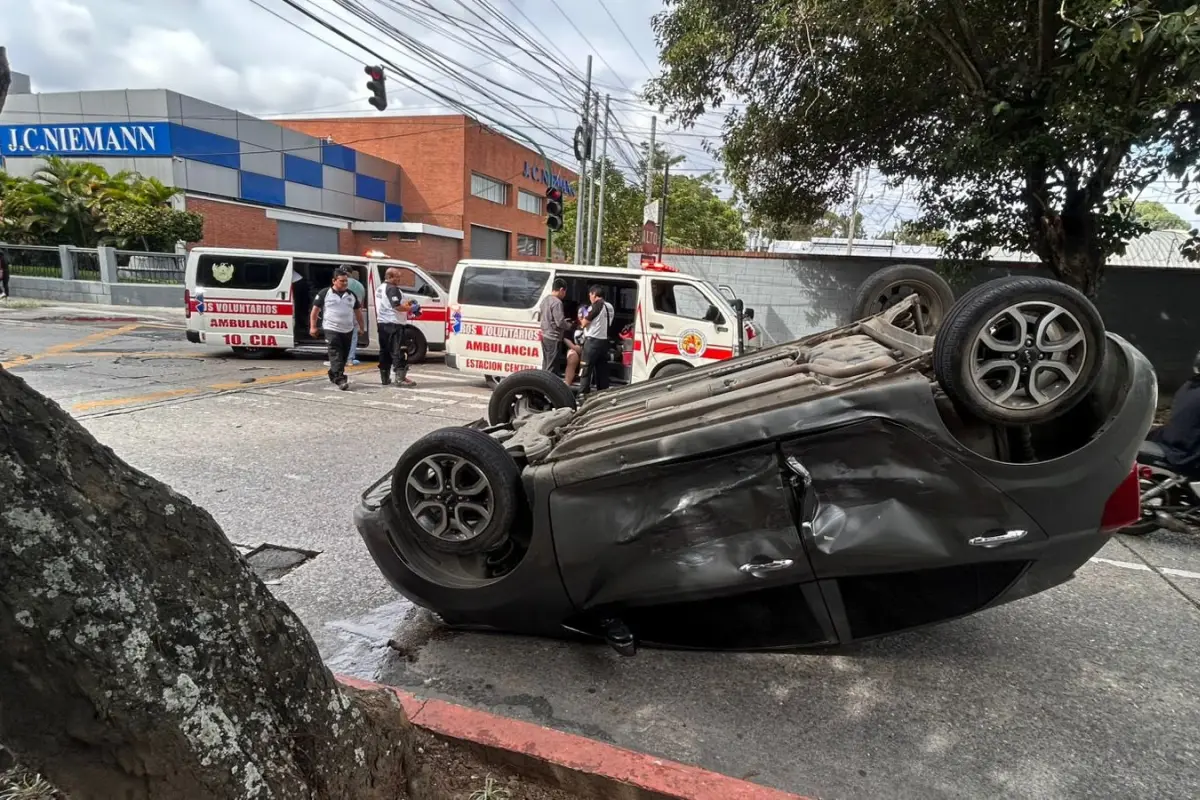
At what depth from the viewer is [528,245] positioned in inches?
1813

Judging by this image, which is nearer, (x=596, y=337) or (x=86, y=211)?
(x=596, y=337)

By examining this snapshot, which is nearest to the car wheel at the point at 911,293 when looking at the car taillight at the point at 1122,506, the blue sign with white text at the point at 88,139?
the car taillight at the point at 1122,506

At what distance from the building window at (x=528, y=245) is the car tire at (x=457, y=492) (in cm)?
4213

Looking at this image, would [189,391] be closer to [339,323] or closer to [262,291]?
[339,323]

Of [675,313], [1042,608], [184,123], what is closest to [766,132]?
[675,313]

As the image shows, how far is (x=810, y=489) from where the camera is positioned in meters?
2.63

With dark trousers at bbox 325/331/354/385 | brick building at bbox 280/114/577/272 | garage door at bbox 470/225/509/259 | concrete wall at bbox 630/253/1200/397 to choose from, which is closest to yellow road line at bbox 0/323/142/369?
dark trousers at bbox 325/331/354/385

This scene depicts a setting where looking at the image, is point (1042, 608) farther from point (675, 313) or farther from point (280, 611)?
point (675, 313)

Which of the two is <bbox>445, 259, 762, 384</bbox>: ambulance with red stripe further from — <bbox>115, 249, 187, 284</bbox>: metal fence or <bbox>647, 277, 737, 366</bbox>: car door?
<bbox>115, 249, 187, 284</bbox>: metal fence

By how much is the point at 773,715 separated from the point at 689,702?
35 centimetres

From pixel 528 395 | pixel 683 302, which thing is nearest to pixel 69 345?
pixel 683 302

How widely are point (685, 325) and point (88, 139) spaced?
28026mm

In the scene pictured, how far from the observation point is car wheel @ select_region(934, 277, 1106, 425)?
8.37ft

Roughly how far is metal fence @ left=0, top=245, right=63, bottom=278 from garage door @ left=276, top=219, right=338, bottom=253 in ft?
30.6
